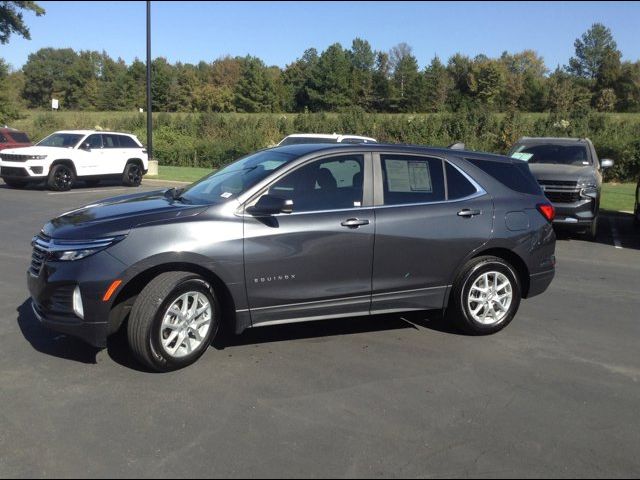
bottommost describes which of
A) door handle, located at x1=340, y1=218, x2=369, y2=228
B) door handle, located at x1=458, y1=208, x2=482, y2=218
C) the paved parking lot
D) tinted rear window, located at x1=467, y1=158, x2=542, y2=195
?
the paved parking lot

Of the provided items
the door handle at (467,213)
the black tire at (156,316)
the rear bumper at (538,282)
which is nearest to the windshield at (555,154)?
the rear bumper at (538,282)

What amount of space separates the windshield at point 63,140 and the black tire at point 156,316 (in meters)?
15.5

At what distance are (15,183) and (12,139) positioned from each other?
533cm

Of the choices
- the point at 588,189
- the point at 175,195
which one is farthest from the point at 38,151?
the point at 588,189

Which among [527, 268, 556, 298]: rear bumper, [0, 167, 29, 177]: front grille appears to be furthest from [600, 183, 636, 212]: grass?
[0, 167, 29, 177]: front grille

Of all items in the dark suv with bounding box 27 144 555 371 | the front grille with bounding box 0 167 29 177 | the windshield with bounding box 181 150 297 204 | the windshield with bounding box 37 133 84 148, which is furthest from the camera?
the windshield with bounding box 37 133 84 148

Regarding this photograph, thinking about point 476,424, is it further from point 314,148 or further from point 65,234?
point 65,234

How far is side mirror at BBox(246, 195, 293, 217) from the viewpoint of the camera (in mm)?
4676

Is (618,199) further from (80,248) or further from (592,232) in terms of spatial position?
(80,248)

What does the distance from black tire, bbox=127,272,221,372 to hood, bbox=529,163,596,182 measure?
818cm

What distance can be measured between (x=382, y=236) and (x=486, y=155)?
1.54 m

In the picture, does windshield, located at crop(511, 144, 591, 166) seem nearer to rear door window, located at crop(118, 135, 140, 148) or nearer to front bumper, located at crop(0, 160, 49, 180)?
rear door window, located at crop(118, 135, 140, 148)

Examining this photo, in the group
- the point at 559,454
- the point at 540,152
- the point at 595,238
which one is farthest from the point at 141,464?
the point at 540,152

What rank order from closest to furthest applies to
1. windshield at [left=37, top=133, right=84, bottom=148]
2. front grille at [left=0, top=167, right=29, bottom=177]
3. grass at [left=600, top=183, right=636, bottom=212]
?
grass at [left=600, top=183, right=636, bottom=212] < front grille at [left=0, top=167, right=29, bottom=177] < windshield at [left=37, top=133, right=84, bottom=148]
